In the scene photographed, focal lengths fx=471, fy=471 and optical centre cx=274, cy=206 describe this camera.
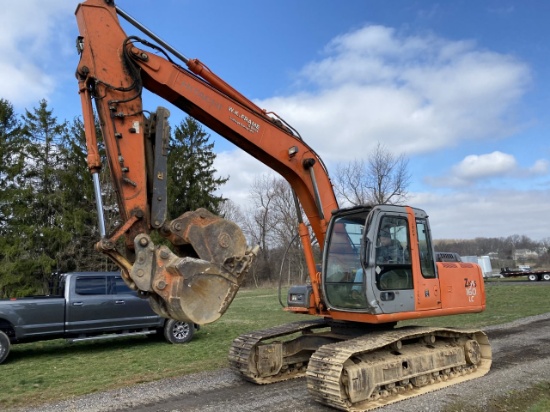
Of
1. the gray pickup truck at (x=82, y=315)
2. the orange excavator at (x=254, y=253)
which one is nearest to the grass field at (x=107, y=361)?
the gray pickup truck at (x=82, y=315)

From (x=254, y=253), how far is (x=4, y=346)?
733 centimetres

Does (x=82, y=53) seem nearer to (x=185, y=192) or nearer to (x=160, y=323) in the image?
(x=160, y=323)

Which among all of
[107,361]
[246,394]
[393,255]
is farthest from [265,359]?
[107,361]

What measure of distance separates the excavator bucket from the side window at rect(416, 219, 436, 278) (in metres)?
2.97

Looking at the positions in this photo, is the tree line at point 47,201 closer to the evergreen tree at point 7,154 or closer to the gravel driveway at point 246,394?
the evergreen tree at point 7,154

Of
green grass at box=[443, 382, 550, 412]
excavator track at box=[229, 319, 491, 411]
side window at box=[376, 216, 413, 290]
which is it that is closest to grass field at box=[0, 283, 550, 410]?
excavator track at box=[229, 319, 491, 411]

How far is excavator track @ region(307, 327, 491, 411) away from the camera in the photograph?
5.95m

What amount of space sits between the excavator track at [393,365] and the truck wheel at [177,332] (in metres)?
6.33

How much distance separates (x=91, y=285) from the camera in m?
11.3

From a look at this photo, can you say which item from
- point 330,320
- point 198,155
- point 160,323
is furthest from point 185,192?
point 330,320

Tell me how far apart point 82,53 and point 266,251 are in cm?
5152

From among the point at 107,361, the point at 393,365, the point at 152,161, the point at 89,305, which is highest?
the point at 152,161

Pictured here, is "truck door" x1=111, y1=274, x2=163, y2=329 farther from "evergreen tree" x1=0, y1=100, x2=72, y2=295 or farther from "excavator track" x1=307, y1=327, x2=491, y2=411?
"evergreen tree" x1=0, y1=100, x2=72, y2=295

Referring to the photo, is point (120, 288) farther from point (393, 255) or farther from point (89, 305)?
point (393, 255)
